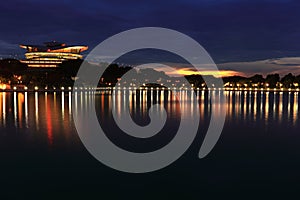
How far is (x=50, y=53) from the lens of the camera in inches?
4316

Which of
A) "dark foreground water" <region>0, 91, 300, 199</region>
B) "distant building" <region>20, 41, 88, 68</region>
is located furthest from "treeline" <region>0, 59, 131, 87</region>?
"dark foreground water" <region>0, 91, 300, 199</region>

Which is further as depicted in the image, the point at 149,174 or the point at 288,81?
the point at 288,81

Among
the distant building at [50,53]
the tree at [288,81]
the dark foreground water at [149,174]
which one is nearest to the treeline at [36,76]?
the distant building at [50,53]

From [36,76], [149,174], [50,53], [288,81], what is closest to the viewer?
[149,174]

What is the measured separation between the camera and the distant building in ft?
332

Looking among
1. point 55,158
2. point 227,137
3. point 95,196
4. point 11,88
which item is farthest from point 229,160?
point 11,88

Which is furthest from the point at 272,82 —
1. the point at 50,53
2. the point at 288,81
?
the point at 50,53

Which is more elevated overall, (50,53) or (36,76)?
(50,53)

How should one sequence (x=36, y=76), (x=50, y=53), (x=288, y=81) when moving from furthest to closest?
(x=288, y=81), (x=50, y=53), (x=36, y=76)

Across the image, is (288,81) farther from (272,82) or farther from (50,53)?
(50,53)

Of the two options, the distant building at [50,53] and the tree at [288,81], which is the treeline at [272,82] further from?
the distant building at [50,53]

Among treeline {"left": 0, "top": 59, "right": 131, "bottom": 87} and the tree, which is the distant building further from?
the tree

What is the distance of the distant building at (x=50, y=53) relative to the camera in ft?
332

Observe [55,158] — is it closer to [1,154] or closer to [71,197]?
[1,154]
